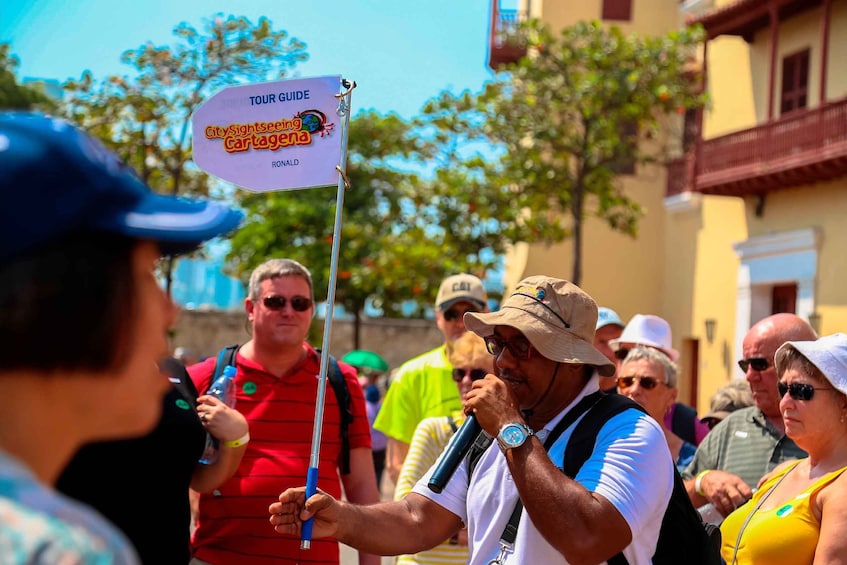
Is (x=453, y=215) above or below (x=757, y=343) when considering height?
above

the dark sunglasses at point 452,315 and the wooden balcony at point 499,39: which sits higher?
the wooden balcony at point 499,39

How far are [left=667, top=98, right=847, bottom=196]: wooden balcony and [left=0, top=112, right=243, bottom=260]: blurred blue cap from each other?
18765mm

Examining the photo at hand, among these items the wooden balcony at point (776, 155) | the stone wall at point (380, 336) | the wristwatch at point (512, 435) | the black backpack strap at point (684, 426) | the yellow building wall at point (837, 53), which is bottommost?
the stone wall at point (380, 336)

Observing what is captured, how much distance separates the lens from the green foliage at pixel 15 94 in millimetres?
18750

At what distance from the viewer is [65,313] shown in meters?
1.31

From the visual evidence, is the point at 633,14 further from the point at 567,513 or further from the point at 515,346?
the point at 567,513

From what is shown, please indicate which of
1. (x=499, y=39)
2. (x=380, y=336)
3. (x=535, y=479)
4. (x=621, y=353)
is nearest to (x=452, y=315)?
(x=621, y=353)

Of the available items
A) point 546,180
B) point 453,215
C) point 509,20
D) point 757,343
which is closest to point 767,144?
point 546,180

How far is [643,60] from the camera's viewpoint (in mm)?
21375

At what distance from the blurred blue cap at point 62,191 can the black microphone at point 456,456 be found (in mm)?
2289

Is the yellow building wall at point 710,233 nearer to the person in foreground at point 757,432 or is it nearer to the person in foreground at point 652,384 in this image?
the person in foreground at point 652,384

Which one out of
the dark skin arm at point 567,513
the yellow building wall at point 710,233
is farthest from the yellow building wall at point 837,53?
the dark skin arm at point 567,513

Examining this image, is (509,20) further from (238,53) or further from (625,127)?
(238,53)

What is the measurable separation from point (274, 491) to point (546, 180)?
59.5 ft
